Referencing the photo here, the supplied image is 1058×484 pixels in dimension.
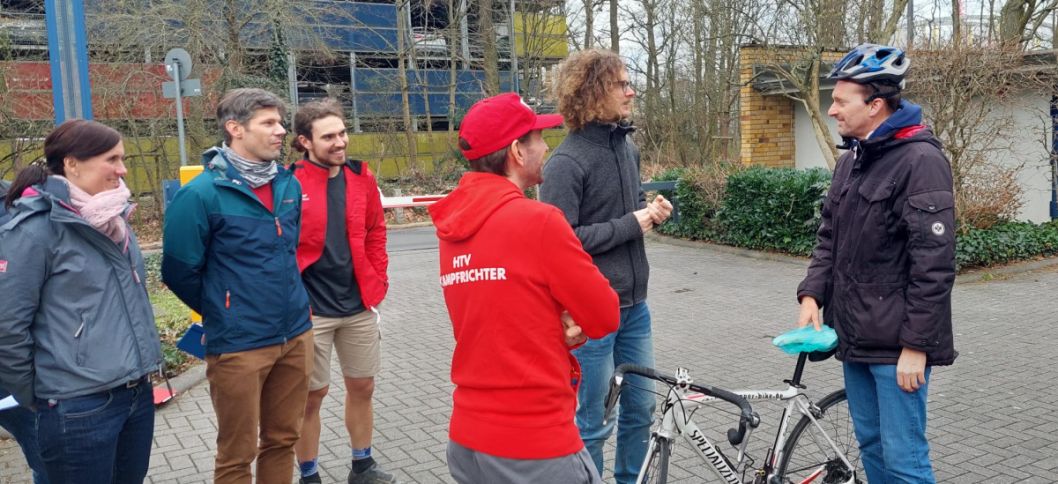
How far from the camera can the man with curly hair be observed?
140 inches

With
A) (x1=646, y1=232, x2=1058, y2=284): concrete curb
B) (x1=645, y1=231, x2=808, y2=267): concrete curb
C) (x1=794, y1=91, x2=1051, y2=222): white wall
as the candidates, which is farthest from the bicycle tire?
(x1=794, y1=91, x2=1051, y2=222): white wall

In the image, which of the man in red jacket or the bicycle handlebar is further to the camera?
the man in red jacket

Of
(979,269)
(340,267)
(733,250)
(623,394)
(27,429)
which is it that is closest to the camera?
(27,429)

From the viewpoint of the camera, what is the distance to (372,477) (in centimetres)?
464

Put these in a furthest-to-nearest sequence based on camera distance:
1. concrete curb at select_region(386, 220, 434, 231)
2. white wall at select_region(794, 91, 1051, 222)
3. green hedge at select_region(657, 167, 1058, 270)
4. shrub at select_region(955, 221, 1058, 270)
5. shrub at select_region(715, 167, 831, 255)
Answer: concrete curb at select_region(386, 220, 434, 231) → shrub at select_region(715, 167, 831, 255) → white wall at select_region(794, 91, 1051, 222) → green hedge at select_region(657, 167, 1058, 270) → shrub at select_region(955, 221, 1058, 270)

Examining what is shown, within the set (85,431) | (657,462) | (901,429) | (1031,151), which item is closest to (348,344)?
(85,431)

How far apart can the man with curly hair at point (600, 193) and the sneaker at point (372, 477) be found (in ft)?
4.67

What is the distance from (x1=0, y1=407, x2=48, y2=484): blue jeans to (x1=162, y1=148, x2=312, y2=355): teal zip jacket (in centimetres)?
69

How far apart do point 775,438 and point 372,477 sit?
2.14 m

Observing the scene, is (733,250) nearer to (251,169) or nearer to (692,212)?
(692,212)

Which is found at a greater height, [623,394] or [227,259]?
[227,259]

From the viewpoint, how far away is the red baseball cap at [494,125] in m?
2.49

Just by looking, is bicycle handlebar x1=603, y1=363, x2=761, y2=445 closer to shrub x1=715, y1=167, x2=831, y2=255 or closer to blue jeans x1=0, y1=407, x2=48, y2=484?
blue jeans x1=0, y1=407, x2=48, y2=484

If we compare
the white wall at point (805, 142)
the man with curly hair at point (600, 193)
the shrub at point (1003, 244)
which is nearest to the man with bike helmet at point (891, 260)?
the man with curly hair at point (600, 193)
